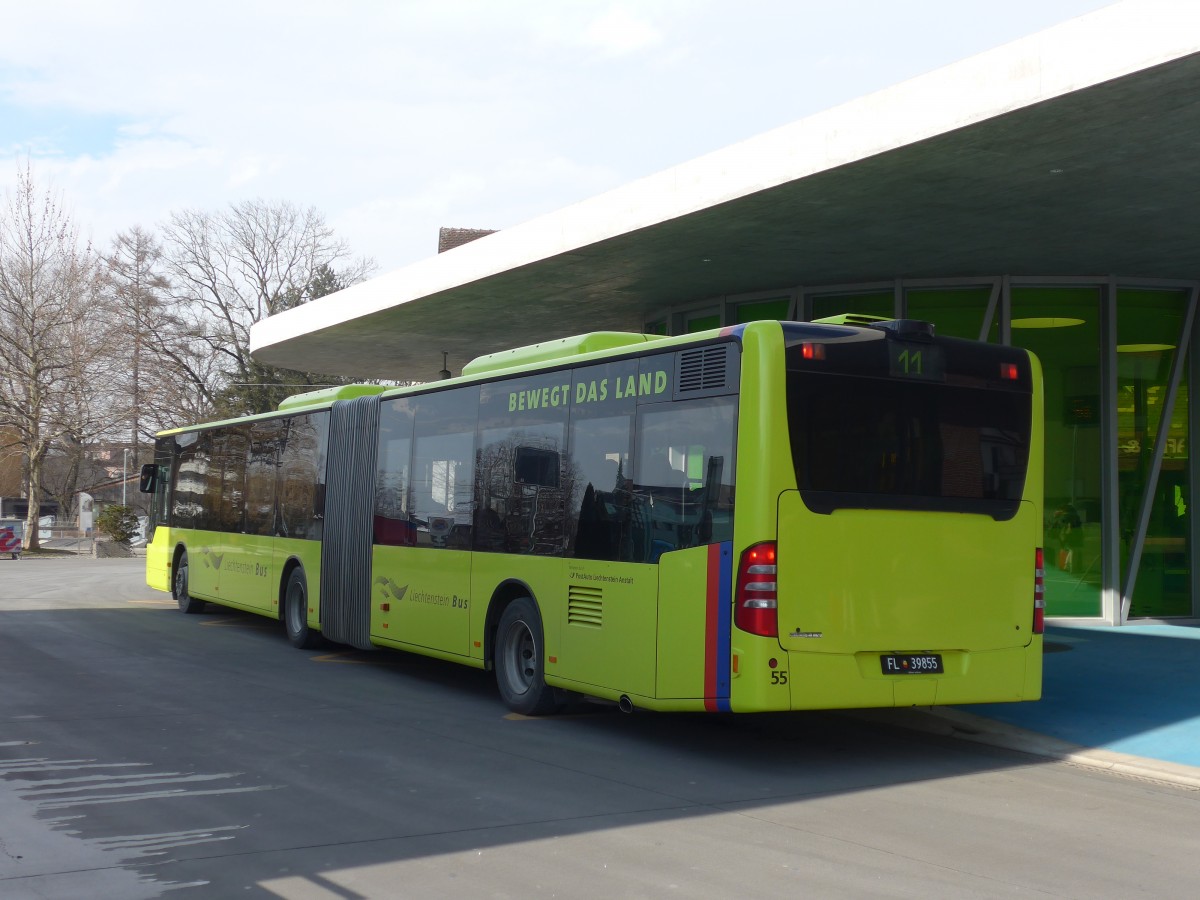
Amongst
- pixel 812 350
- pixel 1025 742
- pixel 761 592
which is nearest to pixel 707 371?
pixel 812 350

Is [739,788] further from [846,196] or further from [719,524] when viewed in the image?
[846,196]

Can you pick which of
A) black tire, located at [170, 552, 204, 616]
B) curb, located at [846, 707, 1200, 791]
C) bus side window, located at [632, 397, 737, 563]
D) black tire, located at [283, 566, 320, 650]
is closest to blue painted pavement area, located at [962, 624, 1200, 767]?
curb, located at [846, 707, 1200, 791]

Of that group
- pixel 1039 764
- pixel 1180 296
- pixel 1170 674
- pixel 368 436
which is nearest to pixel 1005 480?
pixel 1039 764

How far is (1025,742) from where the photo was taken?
10.1 meters

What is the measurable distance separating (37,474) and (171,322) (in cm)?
1181

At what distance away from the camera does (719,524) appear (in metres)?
8.65

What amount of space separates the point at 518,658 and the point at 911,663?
12.3 feet

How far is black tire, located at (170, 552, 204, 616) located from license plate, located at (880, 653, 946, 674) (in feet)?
49.6

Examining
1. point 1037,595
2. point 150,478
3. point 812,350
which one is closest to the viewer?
point 812,350

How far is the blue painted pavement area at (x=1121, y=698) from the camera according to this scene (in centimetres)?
997

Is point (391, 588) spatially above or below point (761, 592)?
below

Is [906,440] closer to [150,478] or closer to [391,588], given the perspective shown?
[391,588]

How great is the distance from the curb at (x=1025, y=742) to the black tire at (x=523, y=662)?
290cm

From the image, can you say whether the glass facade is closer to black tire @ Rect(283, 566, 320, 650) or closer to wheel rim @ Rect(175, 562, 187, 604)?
black tire @ Rect(283, 566, 320, 650)
